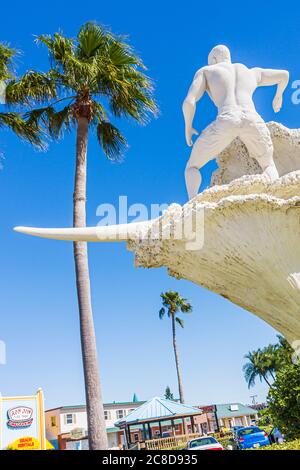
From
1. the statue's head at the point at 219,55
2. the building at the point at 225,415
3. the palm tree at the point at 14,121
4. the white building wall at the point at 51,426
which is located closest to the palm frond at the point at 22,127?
the palm tree at the point at 14,121

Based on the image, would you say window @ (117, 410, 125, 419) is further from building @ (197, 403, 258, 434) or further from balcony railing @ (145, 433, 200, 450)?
balcony railing @ (145, 433, 200, 450)

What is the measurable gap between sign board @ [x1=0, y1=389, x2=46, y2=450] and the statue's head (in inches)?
521

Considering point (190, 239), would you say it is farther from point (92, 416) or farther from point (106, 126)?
point (106, 126)

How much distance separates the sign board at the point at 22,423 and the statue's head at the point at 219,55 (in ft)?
43.4

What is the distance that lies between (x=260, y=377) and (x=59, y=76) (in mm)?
52411

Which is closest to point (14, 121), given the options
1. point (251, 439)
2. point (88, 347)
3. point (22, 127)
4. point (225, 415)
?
point (22, 127)

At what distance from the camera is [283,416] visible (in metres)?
10.1

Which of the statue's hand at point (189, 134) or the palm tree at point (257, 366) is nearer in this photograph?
the statue's hand at point (189, 134)

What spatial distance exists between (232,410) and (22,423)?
40.8 m

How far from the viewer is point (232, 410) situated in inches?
2030

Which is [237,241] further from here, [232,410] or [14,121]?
[232,410]

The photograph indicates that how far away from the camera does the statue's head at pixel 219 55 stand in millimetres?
5270

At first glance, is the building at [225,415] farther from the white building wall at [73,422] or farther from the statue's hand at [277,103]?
the statue's hand at [277,103]
